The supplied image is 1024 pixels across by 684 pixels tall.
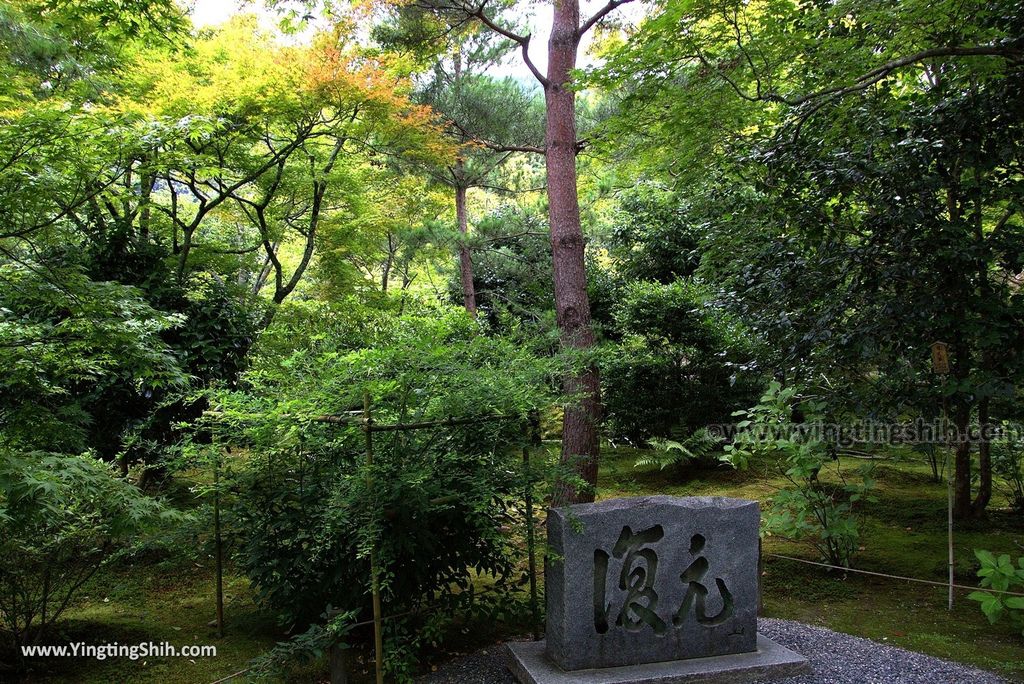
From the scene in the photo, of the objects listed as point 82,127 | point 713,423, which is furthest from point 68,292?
point 713,423

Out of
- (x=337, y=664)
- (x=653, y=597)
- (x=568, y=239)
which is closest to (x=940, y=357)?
(x=653, y=597)

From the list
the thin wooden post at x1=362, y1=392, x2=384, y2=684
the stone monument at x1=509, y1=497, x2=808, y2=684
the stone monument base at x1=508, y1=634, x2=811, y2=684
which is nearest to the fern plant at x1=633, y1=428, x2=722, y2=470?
the stone monument at x1=509, y1=497, x2=808, y2=684

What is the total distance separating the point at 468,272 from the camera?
10.8 m

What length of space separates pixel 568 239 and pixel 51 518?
373 cm

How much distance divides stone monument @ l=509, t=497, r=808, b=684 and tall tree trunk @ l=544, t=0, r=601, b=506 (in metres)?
1.09

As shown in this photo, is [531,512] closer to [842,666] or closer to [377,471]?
[377,471]

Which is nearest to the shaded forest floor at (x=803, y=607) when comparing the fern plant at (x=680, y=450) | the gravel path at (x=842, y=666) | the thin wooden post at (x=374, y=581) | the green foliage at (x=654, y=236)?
the gravel path at (x=842, y=666)

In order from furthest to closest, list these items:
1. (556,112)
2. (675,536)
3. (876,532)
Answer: (876,532)
(556,112)
(675,536)

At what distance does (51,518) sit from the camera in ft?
10.5

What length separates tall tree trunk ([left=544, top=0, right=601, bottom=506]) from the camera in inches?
192

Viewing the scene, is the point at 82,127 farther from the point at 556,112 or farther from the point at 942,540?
the point at 942,540

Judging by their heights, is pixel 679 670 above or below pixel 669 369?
below

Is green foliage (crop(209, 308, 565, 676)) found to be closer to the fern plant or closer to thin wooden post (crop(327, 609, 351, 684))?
thin wooden post (crop(327, 609, 351, 684))

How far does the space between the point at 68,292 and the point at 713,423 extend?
20.2 ft
